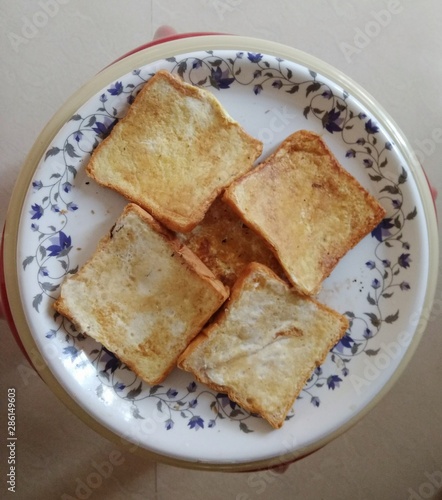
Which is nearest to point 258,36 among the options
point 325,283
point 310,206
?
point 310,206

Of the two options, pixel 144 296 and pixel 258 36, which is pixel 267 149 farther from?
pixel 258 36

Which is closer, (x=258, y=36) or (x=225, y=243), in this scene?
(x=225, y=243)

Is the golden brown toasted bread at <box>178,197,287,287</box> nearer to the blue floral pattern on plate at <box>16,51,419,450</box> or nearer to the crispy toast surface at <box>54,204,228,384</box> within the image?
the crispy toast surface at <box>54,204,228,384</box>

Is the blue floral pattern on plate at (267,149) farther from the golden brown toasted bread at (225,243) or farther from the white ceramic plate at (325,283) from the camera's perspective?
the golden brown toasted bread at (225,243)

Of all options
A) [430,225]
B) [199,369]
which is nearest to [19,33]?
[199,369]

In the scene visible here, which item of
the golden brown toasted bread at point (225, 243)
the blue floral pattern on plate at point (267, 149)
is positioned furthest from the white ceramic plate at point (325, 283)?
the golden brown toasted bread at point (225, 243)

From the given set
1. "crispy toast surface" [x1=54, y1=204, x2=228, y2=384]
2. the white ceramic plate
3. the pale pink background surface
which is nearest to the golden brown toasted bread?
"crispy toast surface" [x1=54, y1=204, x2=228, y2=384]
